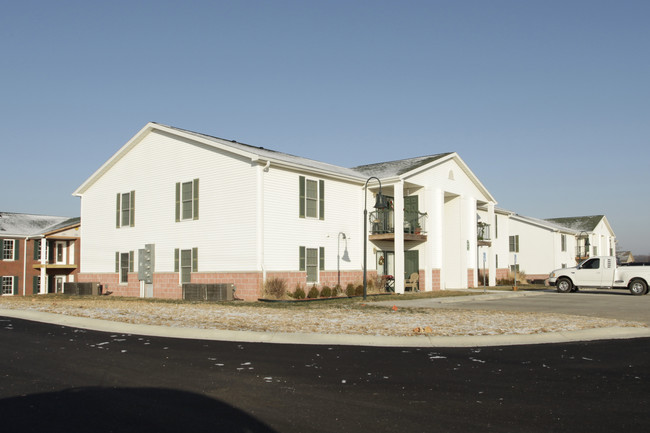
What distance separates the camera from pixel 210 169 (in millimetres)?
27422

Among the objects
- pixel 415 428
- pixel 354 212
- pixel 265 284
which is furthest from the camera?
pixel 354 212

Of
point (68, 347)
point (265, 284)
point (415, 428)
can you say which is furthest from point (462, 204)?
point (415, 428)

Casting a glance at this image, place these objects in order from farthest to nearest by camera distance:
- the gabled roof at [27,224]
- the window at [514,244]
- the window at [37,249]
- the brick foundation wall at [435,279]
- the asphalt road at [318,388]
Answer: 1. the window at [514,244]
2. the window at [37,249]
3. the gabled roof at [27,224]
4. the brick foundation wall at [435,279]
5. the asphalt road at [318,388]

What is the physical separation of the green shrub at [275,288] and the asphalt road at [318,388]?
13.3 metres

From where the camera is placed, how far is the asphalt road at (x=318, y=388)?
231 inches

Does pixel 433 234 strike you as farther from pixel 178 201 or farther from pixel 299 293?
pixel 178 201

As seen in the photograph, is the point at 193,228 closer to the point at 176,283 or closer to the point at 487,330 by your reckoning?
the point at 176,283

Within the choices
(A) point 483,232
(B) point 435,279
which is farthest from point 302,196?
(A) point 483,232

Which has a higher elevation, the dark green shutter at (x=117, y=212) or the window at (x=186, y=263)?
the dark green shutter at (x=117, y=212)

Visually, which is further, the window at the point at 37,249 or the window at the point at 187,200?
the window at the point at 37,249

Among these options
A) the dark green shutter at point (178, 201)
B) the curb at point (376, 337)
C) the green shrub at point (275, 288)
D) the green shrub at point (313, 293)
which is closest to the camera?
the curb at point (376, 337)

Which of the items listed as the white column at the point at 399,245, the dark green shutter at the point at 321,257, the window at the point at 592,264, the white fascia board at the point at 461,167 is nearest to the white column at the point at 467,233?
the white fascia board at the point at 461,167

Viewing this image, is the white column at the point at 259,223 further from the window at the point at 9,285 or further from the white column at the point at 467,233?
the window at the point at 9,285

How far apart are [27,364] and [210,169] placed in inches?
744
